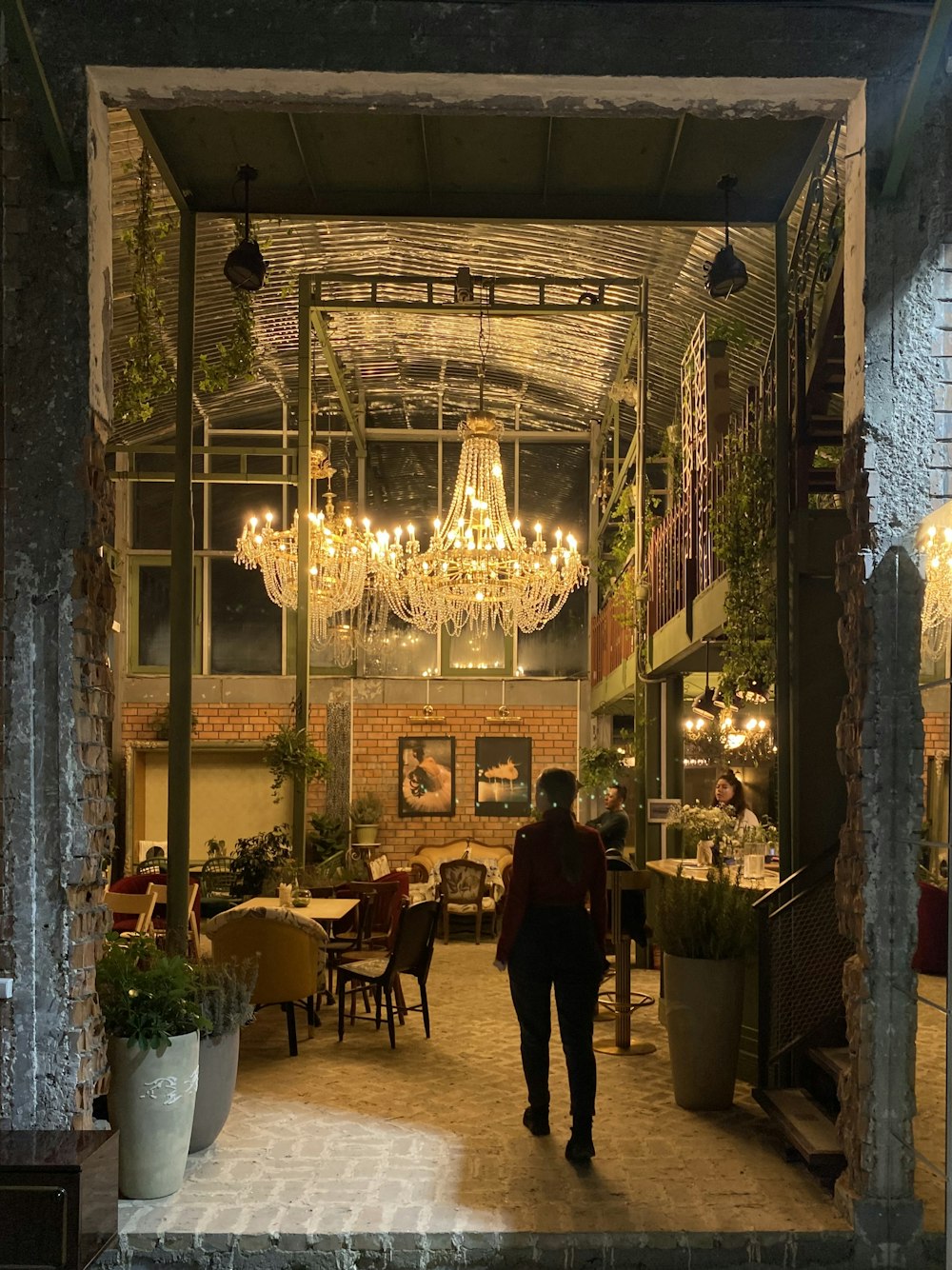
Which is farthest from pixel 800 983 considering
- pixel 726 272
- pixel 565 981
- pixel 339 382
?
pixel 339 382

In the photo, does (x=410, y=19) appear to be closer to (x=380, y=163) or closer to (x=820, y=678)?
(x=380, y=163)

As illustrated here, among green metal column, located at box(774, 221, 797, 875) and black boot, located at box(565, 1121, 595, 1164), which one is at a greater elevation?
green metal column, located at box(774, 221, 797, 875)

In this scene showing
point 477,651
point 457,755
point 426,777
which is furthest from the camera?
point 477,651

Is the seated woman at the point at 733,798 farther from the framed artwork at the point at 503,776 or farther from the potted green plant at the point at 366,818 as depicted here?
the potted green plant at the point at 366,818

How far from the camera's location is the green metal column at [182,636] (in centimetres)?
633

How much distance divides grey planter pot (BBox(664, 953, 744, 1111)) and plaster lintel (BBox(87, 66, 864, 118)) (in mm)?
3748

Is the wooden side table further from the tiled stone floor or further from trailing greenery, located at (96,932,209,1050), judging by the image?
trailing greenery, located at (96,932,209,1050)

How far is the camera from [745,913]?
5.84 metres

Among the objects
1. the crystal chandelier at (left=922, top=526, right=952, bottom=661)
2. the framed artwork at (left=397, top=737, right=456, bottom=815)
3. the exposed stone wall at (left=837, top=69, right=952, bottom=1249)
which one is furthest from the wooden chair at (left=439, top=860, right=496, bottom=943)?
the crystal chandelier at (left=922, top=526, right=952, bottom=661)

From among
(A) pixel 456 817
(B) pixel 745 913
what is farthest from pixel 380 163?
(A) pixel 456 817

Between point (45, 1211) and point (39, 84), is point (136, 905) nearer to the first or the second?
point (45, 1211)

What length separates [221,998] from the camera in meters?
5.16

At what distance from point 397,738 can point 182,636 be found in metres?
9.44

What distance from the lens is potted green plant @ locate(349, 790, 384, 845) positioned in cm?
1531
